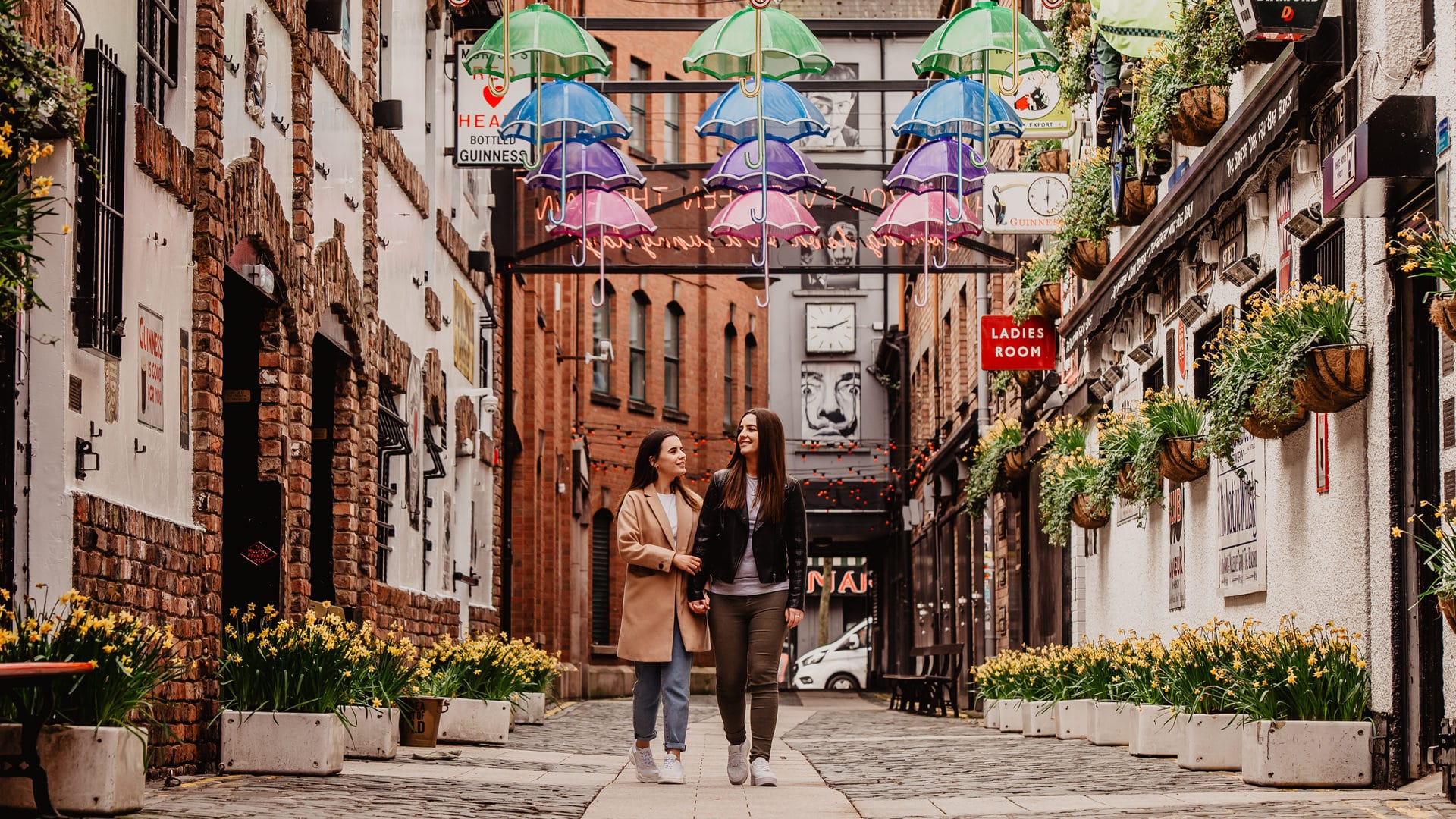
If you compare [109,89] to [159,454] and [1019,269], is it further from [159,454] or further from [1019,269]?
[1019,269]

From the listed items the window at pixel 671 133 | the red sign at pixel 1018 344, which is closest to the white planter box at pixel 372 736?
the red sign at pixel 1018 344

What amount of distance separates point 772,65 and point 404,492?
476 cm

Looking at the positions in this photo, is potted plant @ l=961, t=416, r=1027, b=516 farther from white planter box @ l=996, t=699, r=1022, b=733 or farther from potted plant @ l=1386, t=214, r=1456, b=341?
potted plant @ l=1386, t=214, r=1456, b=341

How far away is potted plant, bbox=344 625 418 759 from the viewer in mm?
10688

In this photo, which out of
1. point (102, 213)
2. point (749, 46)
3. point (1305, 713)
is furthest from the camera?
point (749, 46)

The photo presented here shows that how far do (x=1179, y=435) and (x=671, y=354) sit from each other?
27757 millimetres

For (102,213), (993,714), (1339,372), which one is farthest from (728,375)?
(102,213)

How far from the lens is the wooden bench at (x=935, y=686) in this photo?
23.4 meters

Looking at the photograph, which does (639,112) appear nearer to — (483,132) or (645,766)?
(483,132)

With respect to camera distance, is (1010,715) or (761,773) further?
(1010,715)

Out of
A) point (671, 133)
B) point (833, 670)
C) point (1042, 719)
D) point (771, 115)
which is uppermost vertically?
point (671, 133)

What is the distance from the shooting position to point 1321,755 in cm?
908

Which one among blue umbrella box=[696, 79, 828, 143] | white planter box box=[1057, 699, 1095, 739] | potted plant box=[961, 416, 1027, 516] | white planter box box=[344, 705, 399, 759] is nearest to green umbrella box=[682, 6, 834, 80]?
blue umbrella box=[696, 79, 828, 143]

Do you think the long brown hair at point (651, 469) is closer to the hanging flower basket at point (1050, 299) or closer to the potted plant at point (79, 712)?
the potted plant at point (79, 712)
